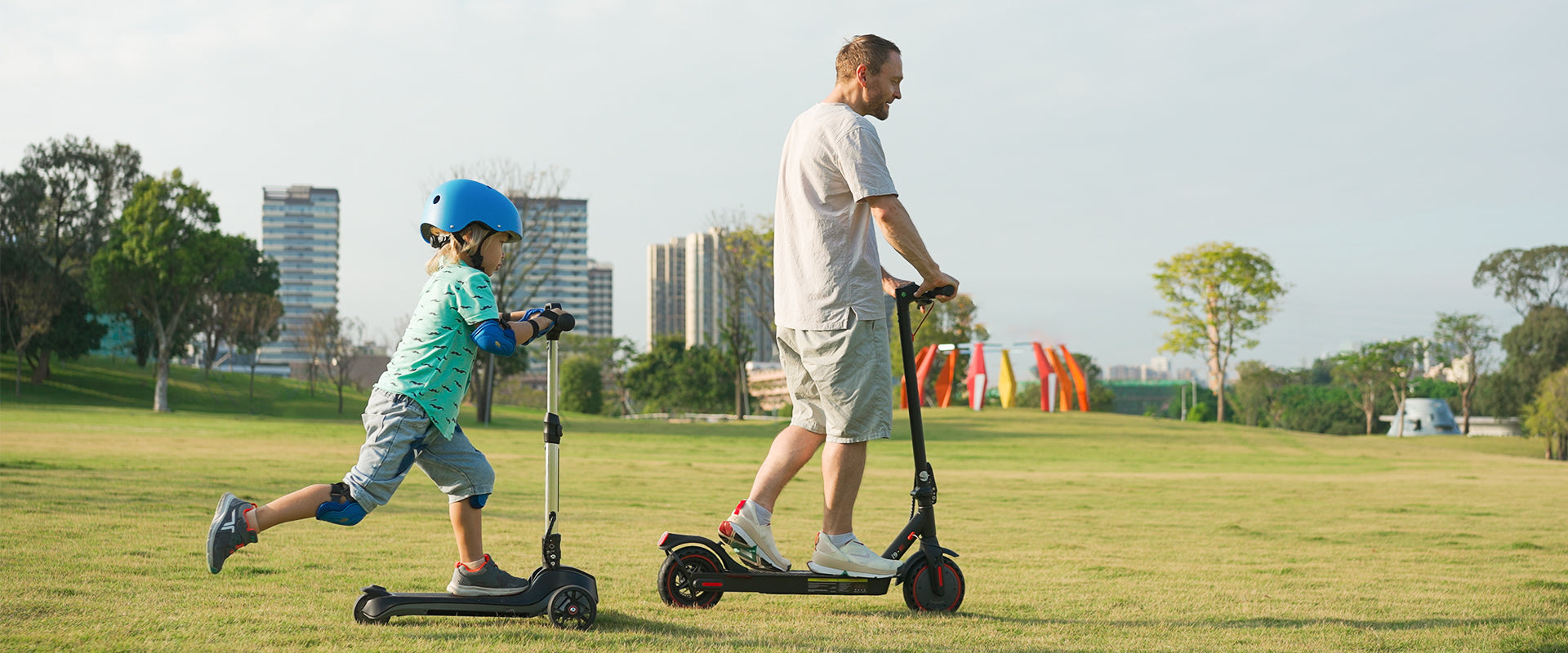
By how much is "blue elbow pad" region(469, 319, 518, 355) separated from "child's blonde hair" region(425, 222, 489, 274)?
367mm

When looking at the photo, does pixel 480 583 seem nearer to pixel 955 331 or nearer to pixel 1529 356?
pixel 955 331

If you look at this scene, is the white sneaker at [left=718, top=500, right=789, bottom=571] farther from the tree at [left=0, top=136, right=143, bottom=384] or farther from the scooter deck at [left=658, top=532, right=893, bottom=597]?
the tree at [left=0, top=136, right=143, bottom=384]

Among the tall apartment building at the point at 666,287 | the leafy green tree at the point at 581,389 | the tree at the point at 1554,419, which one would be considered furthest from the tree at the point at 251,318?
the tall apartment building at the point at 666,287

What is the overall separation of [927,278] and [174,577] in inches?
125

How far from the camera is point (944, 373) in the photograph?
49219mm

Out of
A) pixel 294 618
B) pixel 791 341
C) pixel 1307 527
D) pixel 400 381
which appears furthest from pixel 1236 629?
pixel 1307 527

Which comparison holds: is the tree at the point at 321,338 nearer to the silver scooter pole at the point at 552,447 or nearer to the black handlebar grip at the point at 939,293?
the silver scooter pole at the point at 552,447

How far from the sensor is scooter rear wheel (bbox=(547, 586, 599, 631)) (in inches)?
130

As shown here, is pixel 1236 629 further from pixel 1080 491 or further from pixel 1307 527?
pixel 1080 491

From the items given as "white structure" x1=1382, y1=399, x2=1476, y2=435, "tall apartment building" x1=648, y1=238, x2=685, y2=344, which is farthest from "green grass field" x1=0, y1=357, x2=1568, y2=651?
"tall apartment building" x1=648, y1=238, x2=685, y2=344

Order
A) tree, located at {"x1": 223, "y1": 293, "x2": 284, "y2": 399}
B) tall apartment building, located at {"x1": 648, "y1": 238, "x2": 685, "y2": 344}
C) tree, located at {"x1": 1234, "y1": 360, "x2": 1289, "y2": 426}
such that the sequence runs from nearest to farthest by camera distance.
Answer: tree, located at {"x1": 223, "y1": 293, "x2": 284, "y2": 399}, tree, located at {"x1": 1234, "y1": 360, "x2": 1289, "y2": 426}, tall apartment building, located at {"x1": 648, "y1": 238, "x2": 685, "y2": 344}

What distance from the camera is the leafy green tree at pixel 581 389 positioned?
197 feet

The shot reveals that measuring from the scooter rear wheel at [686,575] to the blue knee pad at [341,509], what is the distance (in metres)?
1.05

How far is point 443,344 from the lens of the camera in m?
3.42
